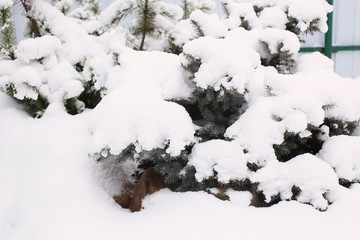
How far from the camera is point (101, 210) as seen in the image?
1.72 m

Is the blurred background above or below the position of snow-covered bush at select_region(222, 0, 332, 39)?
below

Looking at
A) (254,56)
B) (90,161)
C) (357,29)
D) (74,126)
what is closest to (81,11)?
(74,126)

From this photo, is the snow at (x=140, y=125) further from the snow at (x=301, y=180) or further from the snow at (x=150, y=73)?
the snow at (x=301, y=180)

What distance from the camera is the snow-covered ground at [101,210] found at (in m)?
1.48

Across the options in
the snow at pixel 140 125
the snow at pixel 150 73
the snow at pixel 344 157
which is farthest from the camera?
the snow at pixel 150 73

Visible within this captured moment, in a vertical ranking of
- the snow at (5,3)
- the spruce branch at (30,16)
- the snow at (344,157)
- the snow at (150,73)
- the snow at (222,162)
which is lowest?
the snow at (344,157)

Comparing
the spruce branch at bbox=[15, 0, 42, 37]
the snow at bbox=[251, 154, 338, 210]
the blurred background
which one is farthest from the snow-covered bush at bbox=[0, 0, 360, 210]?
the blurred background

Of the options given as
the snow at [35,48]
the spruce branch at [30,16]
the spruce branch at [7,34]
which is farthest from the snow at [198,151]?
the spruce branch at [30,16]

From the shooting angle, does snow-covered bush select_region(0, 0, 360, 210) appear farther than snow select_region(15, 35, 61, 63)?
No

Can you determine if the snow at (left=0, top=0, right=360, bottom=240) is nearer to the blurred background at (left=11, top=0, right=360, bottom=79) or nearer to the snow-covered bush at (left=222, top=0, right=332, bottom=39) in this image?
the snow-covered bush at (left=222, top=0, right=332, bottom=39)

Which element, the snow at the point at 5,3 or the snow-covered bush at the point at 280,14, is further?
the snow at the point at 5,3

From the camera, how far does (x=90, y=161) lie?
1.97 m

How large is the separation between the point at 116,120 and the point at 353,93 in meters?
1.15

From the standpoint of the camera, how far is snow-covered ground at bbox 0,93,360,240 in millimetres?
1480
